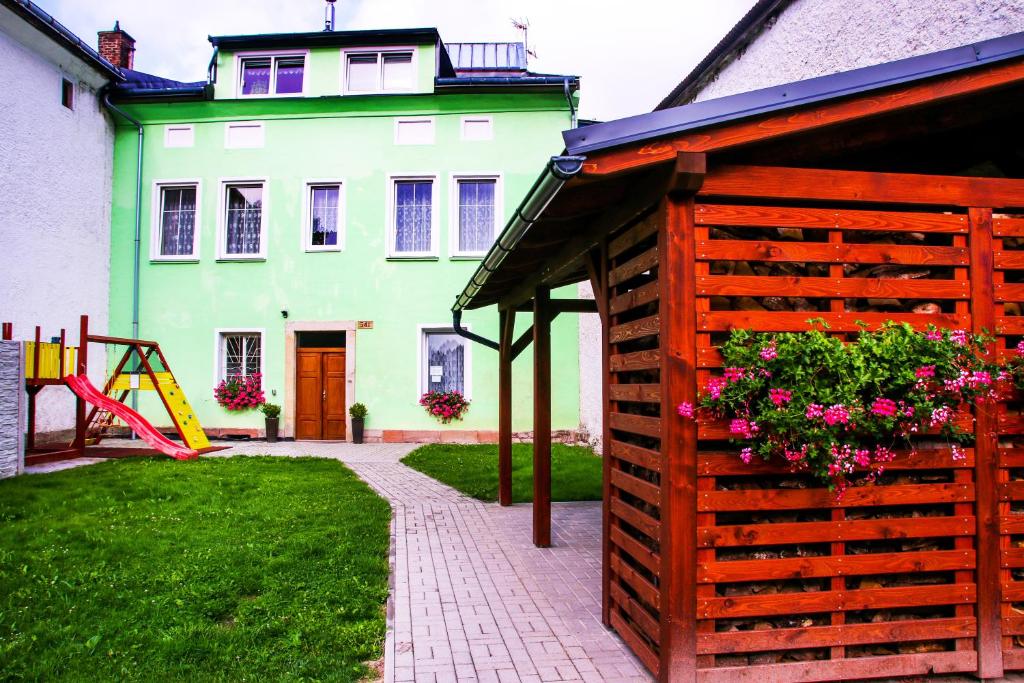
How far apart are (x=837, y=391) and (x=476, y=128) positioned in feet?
44.9

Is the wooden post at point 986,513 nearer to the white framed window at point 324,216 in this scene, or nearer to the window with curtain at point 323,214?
the white framed window at point 324,216

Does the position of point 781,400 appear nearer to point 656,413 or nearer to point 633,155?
point 656,413

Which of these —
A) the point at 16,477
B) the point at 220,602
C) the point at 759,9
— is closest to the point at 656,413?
the point at 220,602

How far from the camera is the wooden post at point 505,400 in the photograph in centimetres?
769

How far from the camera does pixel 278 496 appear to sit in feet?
27.5

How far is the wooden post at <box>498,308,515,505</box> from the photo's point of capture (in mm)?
7691

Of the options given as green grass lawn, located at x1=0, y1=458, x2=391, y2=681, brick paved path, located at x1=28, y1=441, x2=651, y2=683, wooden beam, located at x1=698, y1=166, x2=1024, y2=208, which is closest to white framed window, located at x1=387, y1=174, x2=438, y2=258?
green grass lawn, located at x1=0, y1=458, x2=391, y2=681

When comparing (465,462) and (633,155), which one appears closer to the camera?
(633,155)

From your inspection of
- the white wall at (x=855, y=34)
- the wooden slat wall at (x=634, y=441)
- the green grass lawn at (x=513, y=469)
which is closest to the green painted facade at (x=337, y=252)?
the green grass lawn at (x=513, y=469)

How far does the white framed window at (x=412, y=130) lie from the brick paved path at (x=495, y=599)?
959cm

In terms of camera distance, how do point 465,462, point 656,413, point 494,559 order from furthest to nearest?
point 465,462
point 494,559
point 656,413

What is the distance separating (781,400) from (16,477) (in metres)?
9.88

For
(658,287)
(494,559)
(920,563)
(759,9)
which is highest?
(759,9)

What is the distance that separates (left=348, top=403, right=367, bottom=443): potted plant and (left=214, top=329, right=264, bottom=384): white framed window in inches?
94.9
